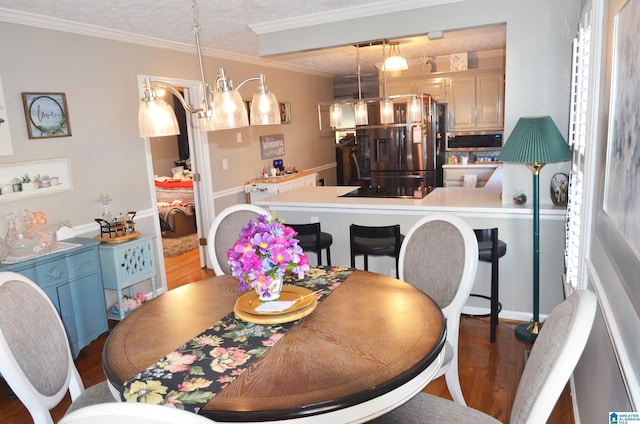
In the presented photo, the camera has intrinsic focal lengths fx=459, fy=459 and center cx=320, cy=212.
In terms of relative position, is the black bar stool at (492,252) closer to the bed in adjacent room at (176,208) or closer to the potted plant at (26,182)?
the potted plant at (26,182)

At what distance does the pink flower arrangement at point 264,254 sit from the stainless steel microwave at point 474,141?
17.4ft

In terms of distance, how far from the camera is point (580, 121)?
93.4 inches

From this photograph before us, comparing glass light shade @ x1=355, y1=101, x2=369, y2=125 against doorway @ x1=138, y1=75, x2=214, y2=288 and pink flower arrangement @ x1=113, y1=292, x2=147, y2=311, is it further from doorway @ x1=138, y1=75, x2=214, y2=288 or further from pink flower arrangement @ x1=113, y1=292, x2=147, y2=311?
pink flower arrangement @ x1=113, y1=292, x2=147, y2=311

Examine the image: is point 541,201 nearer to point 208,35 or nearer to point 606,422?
point 606,422

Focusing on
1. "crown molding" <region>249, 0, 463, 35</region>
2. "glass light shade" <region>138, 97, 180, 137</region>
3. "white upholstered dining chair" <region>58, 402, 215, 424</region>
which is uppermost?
"crown molding" <region>249, 0, 463, 35</region>

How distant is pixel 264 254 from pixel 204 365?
0.46 m

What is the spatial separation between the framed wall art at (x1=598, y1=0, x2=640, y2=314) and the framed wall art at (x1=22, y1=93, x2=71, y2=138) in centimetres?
351

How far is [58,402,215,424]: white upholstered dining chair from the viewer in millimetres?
851

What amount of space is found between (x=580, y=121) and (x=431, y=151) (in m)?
3.83

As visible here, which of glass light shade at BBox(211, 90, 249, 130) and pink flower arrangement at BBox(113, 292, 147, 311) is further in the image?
pink flower arrangement at BBox(113, 292, 147, 311)

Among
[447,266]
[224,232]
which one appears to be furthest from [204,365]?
[224,232]

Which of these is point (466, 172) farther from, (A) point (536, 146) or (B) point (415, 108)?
(A) point (536, 146)

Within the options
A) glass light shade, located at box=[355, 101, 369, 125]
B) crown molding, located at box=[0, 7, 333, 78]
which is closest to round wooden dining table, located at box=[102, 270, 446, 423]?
crown molding, located at box=[0, 7, 333, 78]

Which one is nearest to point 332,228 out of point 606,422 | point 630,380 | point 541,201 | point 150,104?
point 541,201
